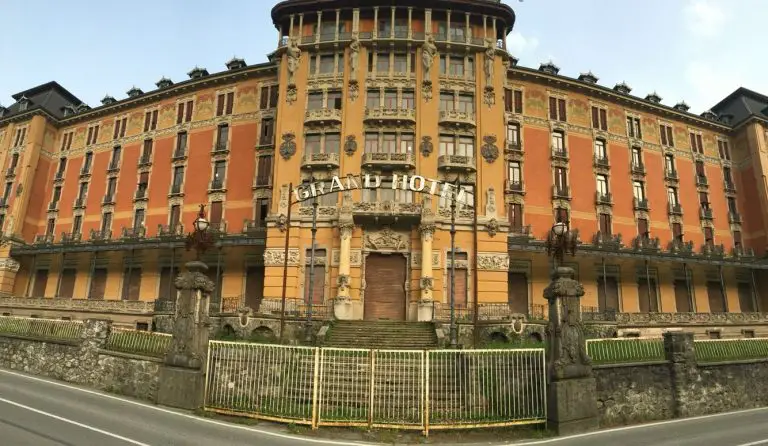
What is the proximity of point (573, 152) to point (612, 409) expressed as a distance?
88.4 ft

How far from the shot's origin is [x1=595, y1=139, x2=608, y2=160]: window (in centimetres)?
3722

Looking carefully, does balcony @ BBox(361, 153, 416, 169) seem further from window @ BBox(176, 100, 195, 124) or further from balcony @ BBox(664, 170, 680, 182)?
balcony @ BBox(664, 170, 680, 182)

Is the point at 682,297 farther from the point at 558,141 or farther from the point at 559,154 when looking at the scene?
the point at 558,141

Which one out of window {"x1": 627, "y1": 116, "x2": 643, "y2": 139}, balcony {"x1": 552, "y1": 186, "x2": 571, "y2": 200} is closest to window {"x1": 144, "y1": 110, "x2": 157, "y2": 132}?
balcony {"x1": 552, "y1": 186, "x2": 571, "y2": 200}

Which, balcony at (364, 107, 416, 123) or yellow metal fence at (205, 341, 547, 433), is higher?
balcony at (364, 107, 416, 123)

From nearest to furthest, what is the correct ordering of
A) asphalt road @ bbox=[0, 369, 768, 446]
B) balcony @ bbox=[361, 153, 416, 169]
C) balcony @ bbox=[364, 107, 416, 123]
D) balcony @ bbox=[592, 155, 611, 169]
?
asphalt road @ bbox=[0, 369, 768, 446]
balcony @ bbox=[361, 153, 416, 169]
balcony @ bbox=[364, 107, 416, 123]
balcony @ bbox=[592, 155, 611, 169]

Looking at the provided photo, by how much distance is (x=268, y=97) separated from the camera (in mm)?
35875

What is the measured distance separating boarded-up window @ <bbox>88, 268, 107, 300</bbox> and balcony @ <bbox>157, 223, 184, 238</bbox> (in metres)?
6.42

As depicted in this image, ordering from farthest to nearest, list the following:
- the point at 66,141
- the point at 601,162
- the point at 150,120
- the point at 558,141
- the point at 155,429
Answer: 1. the point at 66,141
2. the point at 150,120
3. the point at 601,162
4. the point at 558,141
5. the point at 155,429

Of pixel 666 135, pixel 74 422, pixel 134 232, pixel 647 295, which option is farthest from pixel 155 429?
pixel 666 135

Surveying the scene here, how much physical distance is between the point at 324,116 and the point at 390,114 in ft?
14.2

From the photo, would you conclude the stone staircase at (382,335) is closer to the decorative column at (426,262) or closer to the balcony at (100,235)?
the decorative column at (426,262)

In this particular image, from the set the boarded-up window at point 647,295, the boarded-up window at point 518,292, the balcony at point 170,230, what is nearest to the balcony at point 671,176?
the boarded-up window at point 647,295

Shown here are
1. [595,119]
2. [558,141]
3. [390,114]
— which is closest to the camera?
[390,114]
